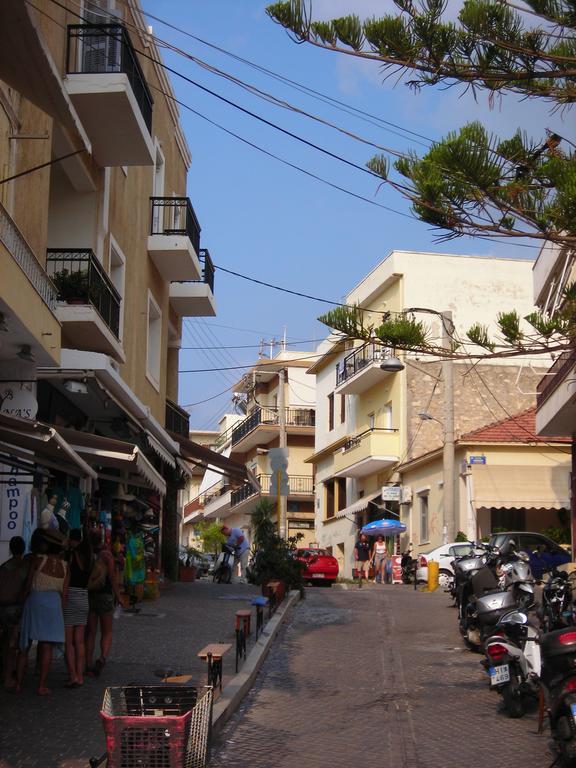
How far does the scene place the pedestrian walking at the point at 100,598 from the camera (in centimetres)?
1248

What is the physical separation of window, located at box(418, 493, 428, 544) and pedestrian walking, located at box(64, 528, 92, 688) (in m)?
28.0

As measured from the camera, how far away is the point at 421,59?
999 cm

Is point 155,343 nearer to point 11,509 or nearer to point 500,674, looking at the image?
point 11,509

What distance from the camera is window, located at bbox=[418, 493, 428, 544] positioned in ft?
130

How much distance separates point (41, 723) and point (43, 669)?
142 centimetres

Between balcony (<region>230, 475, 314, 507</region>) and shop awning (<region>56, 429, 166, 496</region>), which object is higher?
balcony (<region>230, 475, 314, 507</region>)

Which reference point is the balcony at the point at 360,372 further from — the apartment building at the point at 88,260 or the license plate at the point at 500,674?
the license plate at the point at 500,674

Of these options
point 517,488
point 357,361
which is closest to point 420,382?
point 357,361

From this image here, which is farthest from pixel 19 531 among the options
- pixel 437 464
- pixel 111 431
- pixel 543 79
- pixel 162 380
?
pixel 437 464

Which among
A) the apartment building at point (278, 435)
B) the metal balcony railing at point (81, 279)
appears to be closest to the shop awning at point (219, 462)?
the metal balcony railing at point (81, 279)

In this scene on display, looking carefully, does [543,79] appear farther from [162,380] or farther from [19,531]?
[162,380]

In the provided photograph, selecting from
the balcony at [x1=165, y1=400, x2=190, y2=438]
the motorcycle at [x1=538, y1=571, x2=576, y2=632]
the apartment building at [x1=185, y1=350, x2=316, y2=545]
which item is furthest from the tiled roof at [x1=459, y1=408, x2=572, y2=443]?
the apartment building at [x1=185, y1=350, x2=316, y2=545]

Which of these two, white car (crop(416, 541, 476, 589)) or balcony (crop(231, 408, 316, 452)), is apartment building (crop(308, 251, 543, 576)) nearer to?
white car (crop(416, 541, 476, 589))

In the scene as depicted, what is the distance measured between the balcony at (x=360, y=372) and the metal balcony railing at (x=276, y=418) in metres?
11.6
